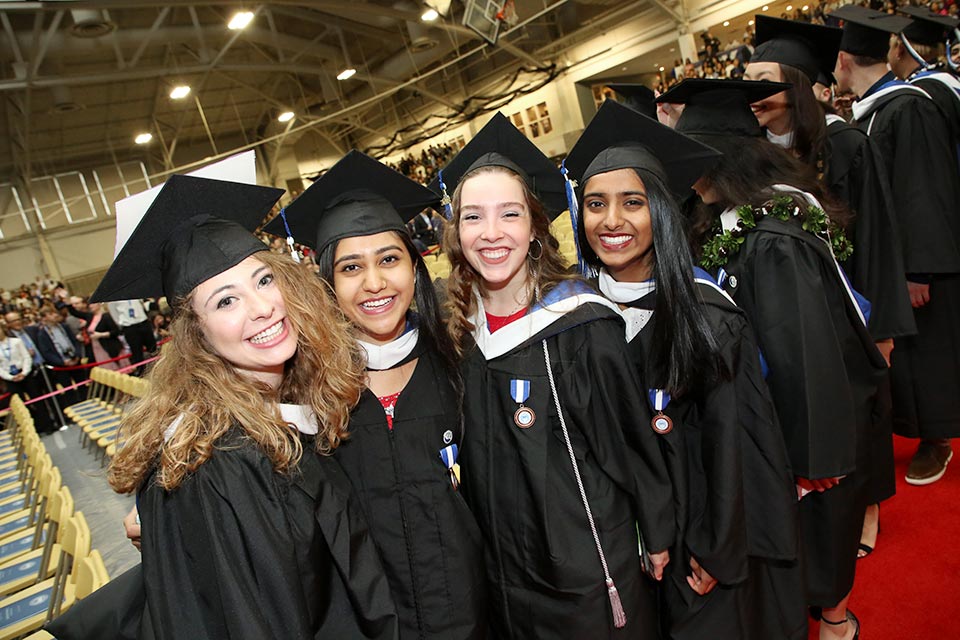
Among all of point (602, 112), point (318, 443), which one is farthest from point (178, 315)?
point (602, 112)

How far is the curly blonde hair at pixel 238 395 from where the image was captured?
1358 mm

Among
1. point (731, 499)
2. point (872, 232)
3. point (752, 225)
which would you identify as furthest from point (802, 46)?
point (731, 499)

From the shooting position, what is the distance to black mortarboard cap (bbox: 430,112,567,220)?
2.03 m

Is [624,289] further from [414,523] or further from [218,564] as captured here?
[218,564]

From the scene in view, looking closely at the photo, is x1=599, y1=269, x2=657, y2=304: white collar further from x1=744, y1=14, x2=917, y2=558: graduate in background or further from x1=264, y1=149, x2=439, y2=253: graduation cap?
x1=744, y1=14, x2=917, y2=558: graduate in background

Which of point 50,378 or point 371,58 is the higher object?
point 371,58

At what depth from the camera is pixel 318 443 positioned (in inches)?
63.4

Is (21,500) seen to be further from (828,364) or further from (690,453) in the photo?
(828,364)

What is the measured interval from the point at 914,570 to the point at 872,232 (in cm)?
150

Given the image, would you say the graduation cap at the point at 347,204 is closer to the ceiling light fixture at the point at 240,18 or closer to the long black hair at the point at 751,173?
the long black hair at the point at 751,173

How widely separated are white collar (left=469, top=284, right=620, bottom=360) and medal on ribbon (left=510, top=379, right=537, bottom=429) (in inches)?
4.7

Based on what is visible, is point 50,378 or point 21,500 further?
point 50,378

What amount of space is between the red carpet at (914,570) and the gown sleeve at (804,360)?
0.93 m

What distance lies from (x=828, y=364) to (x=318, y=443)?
1639 millimetres
